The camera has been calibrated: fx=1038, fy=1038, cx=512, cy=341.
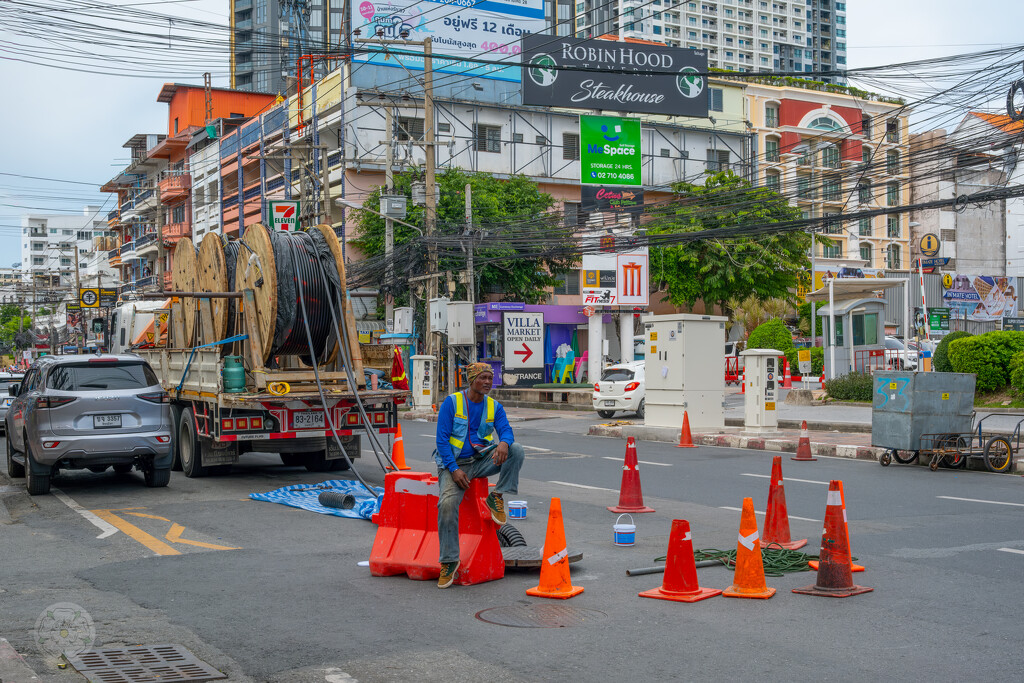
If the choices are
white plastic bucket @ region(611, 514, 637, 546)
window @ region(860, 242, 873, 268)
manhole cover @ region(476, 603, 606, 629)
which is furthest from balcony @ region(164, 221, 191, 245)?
manhole cover @ region(476, 603, 606, 629)

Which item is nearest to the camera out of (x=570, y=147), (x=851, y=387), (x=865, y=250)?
(x=851, y=387)

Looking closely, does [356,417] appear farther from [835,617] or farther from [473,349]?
[473,349]

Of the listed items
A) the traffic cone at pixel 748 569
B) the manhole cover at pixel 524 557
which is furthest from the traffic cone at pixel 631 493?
the traffic cone at pixel 748 569

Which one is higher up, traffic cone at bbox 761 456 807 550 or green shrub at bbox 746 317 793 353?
green shrub at bbox 746 317 793 353

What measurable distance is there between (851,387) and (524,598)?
2376 cm

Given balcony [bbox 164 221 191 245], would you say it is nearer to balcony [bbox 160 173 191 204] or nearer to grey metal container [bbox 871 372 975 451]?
balcony [bbox 160 173 191 204]

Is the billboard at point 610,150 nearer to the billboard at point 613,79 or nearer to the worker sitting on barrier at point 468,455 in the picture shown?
the billboard at point 613,79

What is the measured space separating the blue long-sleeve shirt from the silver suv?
256 inches

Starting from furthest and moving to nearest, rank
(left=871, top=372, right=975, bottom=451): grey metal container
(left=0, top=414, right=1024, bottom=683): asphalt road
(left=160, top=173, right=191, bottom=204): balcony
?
1. (left=160, top=173, right=191, bottom=204): balcony
2. (left=871, top=372, right=975, bottom=451): grey metal container
3. (left=0, top=414, right=1024, bottom=683): asphalt road

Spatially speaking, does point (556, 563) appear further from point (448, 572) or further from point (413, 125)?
point (413, 125)

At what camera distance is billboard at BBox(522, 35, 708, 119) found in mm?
43875

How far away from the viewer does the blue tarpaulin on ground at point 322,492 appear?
11555mm

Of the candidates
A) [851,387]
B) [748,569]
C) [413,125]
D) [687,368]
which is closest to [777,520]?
[748,569]

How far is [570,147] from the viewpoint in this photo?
177 ft
